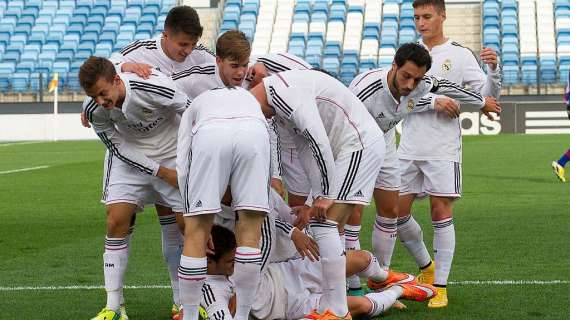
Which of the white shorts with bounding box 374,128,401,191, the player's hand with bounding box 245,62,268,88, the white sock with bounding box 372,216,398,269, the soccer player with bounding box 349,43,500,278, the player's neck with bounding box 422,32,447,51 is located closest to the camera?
the soccer player with bounding box 349,43,500,278

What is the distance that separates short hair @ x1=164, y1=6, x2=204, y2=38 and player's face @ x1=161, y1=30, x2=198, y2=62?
26 millimetres

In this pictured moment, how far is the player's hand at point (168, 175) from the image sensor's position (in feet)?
20.0

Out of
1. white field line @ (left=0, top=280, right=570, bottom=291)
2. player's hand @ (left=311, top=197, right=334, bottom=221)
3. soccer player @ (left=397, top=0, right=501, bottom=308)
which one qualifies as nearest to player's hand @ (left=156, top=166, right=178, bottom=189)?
player's hand @ (left=311, top=197, right=334, bottom=221)

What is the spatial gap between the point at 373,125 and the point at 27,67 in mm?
29342

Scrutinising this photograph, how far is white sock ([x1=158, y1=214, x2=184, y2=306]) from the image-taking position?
251 inches

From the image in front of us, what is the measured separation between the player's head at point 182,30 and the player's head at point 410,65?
3.74 ft

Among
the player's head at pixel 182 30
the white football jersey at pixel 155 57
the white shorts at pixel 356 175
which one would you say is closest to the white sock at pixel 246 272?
the white shorts at pixel 356 175

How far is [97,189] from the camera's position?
15.4 meters

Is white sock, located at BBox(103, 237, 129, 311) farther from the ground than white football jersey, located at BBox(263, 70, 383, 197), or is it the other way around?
white football jersey, located at BBox(263, 70, 383, 197)

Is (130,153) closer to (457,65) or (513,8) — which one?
(457,65)

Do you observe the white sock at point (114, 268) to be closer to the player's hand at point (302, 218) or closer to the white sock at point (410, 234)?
the player's hand at point (302, 218)

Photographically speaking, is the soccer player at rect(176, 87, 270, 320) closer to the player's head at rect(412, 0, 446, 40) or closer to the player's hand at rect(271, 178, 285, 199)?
the player's hand at rect(271, 178, 285, 199)

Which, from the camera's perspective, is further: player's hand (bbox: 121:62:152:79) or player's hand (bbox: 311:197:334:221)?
player's hand (bbox: 121:62:152:79)

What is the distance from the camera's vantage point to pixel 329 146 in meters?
5.46
